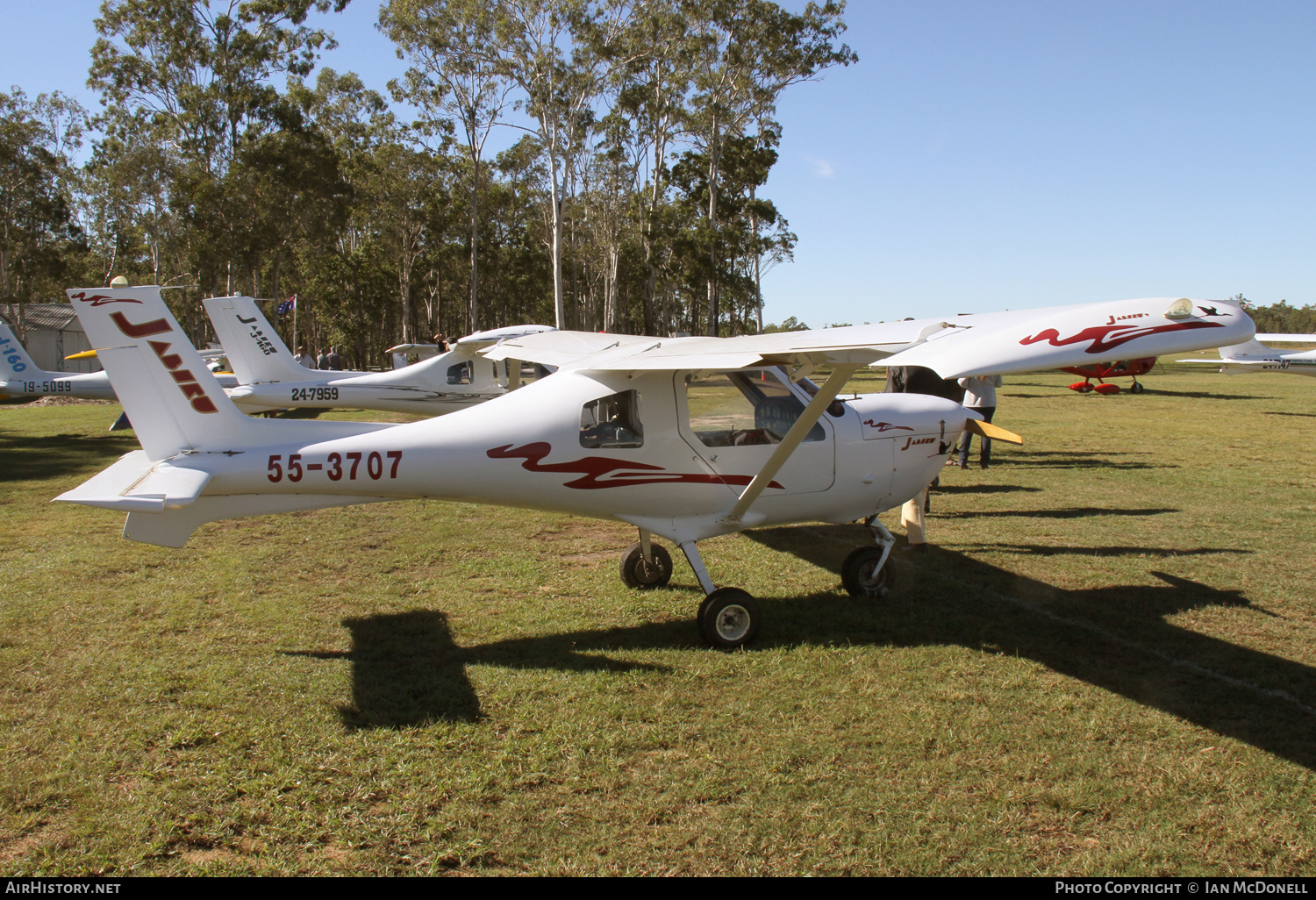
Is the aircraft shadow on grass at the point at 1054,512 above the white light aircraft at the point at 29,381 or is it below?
below

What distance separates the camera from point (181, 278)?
52594 mm

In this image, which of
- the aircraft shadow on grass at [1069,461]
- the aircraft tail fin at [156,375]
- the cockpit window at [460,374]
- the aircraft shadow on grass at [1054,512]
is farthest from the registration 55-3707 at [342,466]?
the aircraft shadow on grass at [1069,461]

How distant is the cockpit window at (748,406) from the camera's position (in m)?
6.20

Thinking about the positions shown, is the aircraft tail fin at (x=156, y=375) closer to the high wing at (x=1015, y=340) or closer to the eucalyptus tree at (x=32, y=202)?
the high wing at (x=1015, y=340)

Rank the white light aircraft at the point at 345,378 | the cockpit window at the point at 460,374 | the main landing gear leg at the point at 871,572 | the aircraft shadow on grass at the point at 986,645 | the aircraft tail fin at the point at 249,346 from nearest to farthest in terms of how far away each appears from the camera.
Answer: the aircraft shadow on grass at the point at 986,645
the main landing gear leg at the point at 871,572
the white light aircraft at the point at 345,378
the cockpit window at the point at 460,374
the aircraft tail fin at the point at 249,346

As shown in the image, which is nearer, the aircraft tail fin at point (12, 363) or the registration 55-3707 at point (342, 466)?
the registration 55-3707 at point (342, 466)

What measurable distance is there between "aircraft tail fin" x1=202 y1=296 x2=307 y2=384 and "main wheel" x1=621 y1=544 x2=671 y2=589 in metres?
11.3

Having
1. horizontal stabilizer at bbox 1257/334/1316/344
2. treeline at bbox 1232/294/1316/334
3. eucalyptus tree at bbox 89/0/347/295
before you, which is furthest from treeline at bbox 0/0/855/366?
treeline at bbox 1232/294/1316/334

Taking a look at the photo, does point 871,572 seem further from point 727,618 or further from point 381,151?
point 381,151

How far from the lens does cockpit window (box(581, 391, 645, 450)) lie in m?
5.80

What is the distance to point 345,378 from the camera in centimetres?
1575

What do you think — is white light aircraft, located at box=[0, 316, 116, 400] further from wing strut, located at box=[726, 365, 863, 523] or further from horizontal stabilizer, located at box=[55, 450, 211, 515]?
wing strut, located at box=[726, 365, 863, 523]

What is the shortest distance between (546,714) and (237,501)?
2.46 metres
